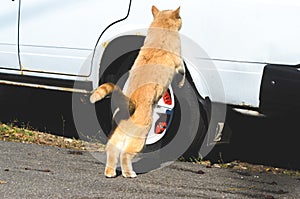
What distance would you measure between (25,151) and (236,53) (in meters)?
2.03

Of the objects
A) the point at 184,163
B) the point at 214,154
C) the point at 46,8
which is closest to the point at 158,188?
the point at 184,163

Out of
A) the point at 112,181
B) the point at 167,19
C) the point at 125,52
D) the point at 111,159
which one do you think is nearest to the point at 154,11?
the point at 167,19

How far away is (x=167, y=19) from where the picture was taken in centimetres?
562

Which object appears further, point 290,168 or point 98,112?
point 98,112

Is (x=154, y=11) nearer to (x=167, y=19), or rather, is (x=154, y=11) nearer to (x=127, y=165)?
(x=167, y=19)

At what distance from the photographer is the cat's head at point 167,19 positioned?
5.62 m

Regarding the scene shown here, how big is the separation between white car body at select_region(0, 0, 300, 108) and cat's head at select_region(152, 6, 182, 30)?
66 millimetres

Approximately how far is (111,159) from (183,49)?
3.80ft

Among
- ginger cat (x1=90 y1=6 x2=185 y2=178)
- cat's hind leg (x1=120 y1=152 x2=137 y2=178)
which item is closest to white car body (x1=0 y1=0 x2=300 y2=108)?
ginger cat (x1=90 y1=6 x2=185 y2=178)

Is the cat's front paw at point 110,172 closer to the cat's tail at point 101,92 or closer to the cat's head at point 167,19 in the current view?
the cat's tail at point 101,92

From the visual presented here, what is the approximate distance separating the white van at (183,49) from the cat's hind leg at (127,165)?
2.85 feet

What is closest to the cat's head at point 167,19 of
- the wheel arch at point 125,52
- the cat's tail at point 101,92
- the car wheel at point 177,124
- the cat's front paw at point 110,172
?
the wheel arch at point 125,52

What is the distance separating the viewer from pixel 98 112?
6.64 metres

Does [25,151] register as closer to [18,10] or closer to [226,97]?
[18,10]
